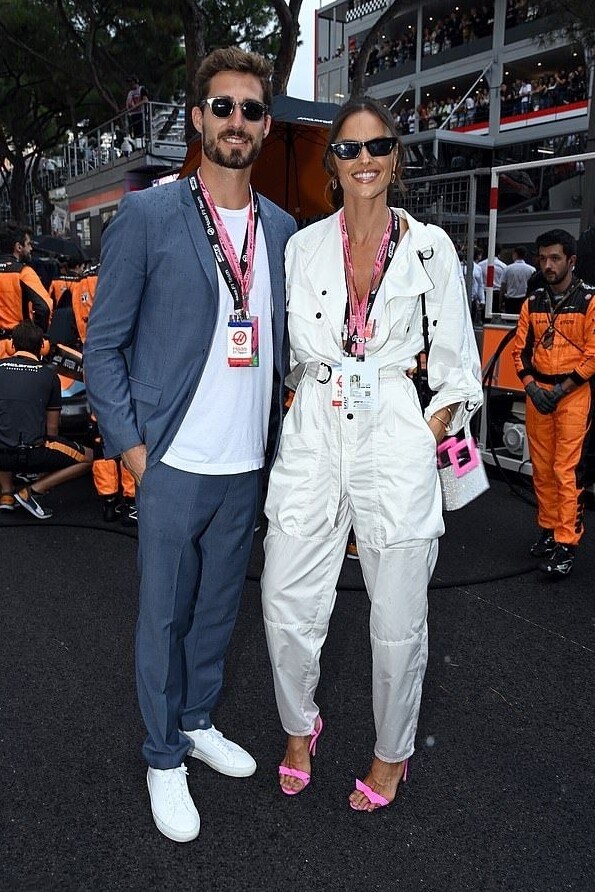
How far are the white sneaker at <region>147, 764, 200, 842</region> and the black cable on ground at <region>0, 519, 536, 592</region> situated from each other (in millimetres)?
1845

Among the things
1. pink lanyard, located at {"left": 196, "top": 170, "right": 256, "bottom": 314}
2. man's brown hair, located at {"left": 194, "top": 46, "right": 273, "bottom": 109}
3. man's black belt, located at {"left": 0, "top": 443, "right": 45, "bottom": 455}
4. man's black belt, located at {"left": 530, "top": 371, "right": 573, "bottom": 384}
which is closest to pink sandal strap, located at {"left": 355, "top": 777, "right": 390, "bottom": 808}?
pink lanyard, located at {"left": 196, "top": 170, "right": 256, "bottom": 314}

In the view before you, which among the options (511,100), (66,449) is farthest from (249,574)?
(511,100)

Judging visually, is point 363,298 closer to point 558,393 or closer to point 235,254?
point 235,254

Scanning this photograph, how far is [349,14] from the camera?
39.0 meters

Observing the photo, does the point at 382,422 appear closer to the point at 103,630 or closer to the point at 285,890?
the point at 285,890

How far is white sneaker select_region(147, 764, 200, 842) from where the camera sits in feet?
7.48

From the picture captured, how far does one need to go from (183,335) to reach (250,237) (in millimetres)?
375

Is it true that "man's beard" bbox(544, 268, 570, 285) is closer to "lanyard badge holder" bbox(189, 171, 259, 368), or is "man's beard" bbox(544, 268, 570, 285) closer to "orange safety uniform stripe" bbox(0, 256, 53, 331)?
"lanyard badge holder" bbox(189, 171, 259, 368)

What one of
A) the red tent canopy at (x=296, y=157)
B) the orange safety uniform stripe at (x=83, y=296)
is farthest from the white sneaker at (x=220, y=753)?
the red tent canopy at (x=296, y=157)

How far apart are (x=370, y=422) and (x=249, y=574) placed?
7.97 feet

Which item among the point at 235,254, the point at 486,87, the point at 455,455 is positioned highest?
the point at 486,87

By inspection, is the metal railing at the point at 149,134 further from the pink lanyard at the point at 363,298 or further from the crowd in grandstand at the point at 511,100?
the pink lanyard at the point at 363,298

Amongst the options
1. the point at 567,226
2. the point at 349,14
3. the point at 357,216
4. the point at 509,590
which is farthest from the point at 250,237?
the point at 349,14

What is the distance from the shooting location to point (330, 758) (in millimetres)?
2707
